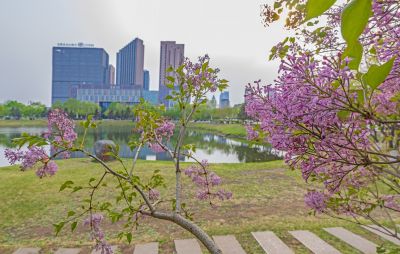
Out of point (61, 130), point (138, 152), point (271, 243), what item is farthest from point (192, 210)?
point (61, 130)

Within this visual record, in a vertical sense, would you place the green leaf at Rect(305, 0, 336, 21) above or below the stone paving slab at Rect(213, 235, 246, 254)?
above

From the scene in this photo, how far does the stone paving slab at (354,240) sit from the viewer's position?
5366 mm

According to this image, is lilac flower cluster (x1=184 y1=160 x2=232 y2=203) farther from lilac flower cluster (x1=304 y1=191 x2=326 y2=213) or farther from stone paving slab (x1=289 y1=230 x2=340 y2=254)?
stone paving slab (x1=289 y1=230 x2=340 y2=254)

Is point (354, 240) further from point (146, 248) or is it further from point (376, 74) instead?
point (376, 74)

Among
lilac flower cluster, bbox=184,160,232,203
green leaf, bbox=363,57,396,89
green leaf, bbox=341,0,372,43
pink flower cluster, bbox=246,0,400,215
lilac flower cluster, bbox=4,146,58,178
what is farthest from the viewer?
lilac flower cluster, bbox=184,160,232,203

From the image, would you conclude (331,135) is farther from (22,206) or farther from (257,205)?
(22,206)

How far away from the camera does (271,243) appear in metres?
5.62

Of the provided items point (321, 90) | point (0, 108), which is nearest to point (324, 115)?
point (321, 90)

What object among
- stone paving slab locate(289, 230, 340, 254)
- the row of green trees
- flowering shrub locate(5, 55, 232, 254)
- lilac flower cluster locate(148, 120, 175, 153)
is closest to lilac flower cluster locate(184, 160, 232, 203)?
flowering shrub locate(5, 55, 232, 254)

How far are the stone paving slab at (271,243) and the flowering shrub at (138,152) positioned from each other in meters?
3.28

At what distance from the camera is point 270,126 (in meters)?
1.53

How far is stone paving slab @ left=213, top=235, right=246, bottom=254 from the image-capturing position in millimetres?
5309

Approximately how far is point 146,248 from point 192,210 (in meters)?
2.49

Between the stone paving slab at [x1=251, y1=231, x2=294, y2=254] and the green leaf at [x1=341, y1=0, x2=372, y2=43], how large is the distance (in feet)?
18.0
